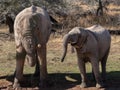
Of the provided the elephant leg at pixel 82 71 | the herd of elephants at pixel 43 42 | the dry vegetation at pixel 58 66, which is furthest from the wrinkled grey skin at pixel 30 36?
the elephant leg at pixel 82 71

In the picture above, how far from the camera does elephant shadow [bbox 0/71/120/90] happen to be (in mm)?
9906

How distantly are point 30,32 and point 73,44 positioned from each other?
3.24 ft

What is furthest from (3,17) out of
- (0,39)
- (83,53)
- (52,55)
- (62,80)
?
(83,53)

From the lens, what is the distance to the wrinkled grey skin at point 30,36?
8.56m

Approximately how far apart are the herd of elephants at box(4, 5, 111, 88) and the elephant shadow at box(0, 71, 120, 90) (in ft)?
0.78

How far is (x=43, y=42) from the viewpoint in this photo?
948 cm

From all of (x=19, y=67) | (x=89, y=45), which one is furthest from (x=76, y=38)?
(x=19, y=67)

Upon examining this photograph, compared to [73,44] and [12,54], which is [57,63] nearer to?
[12,54]

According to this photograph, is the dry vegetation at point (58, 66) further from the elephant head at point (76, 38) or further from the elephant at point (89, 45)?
the elephant head at point (76, 38)

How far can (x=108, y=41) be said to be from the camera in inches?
396

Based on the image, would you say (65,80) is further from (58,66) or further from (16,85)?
(58,66)

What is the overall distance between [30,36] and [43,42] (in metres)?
0.95

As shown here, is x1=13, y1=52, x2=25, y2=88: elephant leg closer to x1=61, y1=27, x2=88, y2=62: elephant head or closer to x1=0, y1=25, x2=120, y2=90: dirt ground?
x1=0, y1=25, x2=120, y2=90: dirt ground

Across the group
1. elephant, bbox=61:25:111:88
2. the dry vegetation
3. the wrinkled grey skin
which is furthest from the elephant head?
the dry vegetation
